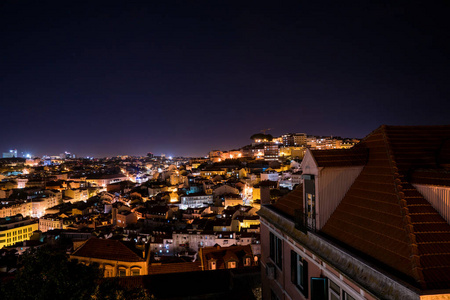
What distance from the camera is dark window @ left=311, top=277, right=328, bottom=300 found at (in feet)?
16.6

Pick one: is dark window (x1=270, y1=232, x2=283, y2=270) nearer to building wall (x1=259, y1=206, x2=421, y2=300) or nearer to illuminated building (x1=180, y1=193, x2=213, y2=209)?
building wall (x1=259, y1=206, x2=421, y2=300)

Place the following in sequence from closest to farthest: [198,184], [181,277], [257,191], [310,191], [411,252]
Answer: [411,252]
[310,191]
[181,277]
[257,191]
[198,184]

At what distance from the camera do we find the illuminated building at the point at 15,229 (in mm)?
50750

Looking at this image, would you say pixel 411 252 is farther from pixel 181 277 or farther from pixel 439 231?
pixel 181 277

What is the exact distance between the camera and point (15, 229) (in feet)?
172

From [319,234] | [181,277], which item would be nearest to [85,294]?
[319,234]

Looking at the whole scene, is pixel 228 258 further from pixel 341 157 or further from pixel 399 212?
pixel 399 212

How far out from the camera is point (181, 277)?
16.8 metres

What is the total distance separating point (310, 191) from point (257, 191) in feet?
161

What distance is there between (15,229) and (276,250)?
6334cm

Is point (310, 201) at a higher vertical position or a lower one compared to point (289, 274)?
higher

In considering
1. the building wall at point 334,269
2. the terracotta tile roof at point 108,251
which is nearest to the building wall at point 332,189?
the building wall at point 334,269

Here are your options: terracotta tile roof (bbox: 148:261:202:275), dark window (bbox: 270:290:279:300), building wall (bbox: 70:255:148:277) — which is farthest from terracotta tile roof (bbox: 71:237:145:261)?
dark window (bbox: 270:290:279:300)

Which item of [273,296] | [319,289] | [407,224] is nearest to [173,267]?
[273,296]
